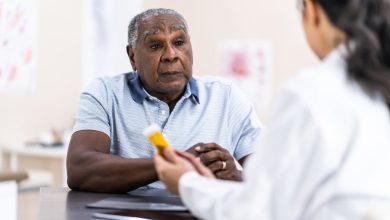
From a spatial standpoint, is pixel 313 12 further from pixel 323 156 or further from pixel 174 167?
pixel 174 167

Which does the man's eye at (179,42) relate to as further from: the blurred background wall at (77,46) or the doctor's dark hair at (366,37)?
the blurred background wall at (77,46)

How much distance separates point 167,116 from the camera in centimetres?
196

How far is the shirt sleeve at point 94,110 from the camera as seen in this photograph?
187 cm

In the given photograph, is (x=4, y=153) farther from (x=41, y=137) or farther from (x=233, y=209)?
(x=233, y=209)

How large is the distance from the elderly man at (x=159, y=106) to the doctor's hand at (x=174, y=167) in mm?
624

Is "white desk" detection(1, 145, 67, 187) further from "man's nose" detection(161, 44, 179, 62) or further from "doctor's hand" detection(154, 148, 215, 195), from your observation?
"doctor's hand" detection(154, 148, 215, 195)

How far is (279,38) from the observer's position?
4.63 m

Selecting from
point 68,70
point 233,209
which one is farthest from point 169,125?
point 68,70

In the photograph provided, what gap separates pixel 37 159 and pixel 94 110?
243 centimetres

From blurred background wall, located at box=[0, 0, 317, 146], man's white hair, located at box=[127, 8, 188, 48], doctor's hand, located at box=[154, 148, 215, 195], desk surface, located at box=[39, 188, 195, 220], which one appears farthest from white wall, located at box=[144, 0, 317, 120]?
doctor's hand, located at box=[154, 148, 215, 195]

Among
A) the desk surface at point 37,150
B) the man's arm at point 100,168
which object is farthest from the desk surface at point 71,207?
the desk surface at point 37,150

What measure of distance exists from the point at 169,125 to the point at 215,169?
34 cm

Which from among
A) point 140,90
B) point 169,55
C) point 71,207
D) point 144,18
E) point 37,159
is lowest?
point 37,159

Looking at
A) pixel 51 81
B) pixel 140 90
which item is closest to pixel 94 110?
pixel 140 90
